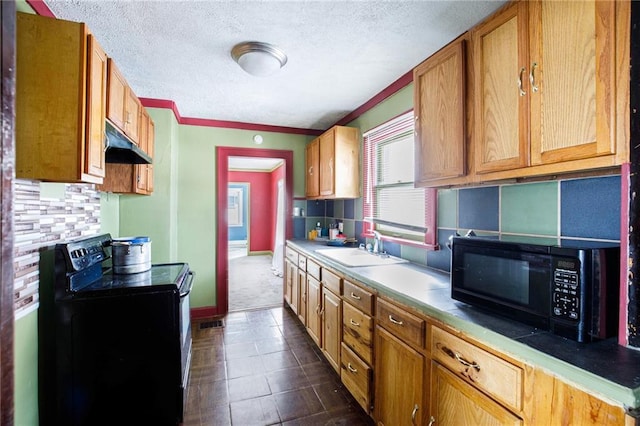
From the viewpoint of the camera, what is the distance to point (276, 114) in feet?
11.4

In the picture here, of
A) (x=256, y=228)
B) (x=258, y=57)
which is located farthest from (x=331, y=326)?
(x=256, y=228)

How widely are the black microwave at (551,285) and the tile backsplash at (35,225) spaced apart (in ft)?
7.00

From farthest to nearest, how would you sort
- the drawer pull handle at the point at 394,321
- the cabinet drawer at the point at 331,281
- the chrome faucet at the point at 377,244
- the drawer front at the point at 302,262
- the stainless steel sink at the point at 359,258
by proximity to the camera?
the drawer front at the point at 302,262
the chrome faucet at the point at 377,244
the stainless steel sink at the point at 359,258
the cabinet drawer at the point at 331,281
the drawer pull handle at the point at 394,321

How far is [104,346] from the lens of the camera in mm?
1729

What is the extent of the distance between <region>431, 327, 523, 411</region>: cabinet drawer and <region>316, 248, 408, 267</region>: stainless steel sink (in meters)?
0.98

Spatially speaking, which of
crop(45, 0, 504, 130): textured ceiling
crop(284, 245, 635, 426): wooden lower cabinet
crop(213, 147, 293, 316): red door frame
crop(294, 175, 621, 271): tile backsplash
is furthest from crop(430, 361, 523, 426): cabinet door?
crop(213, 147, 293, 316): red door frame

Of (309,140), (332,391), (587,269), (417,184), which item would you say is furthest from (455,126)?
(309,140)

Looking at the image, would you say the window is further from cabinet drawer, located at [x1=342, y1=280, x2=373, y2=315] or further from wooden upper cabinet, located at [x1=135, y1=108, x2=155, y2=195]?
wooden upper cabinet, located at [x1=135, y1=108, x2=155, y2=195]

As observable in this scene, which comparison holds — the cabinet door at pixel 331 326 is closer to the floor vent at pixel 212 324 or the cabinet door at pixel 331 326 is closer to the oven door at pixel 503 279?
the oven door at pixel 503 279

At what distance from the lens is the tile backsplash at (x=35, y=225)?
4.76 ft

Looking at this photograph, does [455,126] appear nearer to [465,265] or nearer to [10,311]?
[465,265]

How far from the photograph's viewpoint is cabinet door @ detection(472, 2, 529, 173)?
1.24 metres

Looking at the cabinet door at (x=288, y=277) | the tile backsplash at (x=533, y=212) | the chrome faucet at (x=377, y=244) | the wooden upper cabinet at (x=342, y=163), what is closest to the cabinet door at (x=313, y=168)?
the wooden upper cabinet at (x=342, y=163)

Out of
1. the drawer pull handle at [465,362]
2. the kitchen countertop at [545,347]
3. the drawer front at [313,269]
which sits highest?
the kitchen countertop at [545,347]
